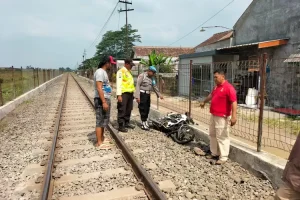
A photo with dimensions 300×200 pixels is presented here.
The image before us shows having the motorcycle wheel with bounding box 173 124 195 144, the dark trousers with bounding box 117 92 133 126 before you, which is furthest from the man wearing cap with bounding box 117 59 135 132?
the motorcycle wheel with bounding box 173 124 195 144

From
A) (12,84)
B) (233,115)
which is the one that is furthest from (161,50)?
(233,115)

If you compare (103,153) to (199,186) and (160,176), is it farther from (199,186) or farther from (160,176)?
(199,186)

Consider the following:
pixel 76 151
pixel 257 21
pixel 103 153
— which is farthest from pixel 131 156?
pixel 257 21

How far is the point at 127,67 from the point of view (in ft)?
22.6

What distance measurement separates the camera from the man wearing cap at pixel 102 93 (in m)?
5.59

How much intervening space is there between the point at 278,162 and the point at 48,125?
6943 mm

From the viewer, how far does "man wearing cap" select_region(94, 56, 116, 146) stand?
5.59 metres

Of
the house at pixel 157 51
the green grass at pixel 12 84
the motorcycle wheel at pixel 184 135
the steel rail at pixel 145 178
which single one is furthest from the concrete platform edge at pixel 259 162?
the house at pixel 157 51

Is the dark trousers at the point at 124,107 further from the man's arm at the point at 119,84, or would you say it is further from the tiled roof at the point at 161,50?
the tiled roof at the point at 161,50

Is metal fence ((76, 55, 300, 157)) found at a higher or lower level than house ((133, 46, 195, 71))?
lower

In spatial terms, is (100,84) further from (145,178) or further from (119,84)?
(145,178)

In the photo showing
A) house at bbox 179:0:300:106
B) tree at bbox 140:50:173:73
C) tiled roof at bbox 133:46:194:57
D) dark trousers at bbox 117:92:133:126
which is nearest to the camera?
dark trousers at bbox 117:92:133:126

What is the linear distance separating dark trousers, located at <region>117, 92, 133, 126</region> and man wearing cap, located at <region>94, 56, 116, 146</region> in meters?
1.17

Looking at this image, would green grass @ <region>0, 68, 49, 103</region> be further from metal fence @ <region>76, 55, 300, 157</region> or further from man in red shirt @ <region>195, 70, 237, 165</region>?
man in red shirt @ <region>195, 70, 237, 165</region>
